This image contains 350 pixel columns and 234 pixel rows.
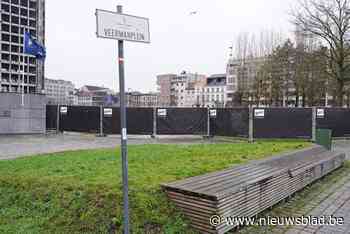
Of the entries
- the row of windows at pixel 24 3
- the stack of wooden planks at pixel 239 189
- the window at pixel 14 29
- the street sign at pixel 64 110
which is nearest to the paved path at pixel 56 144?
the street sign at pixel 64 110

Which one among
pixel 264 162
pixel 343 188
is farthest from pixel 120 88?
pixel 343 188

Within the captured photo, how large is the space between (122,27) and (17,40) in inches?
3758

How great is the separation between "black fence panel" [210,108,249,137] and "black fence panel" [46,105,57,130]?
9.87 m

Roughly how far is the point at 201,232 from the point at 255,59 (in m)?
52.2

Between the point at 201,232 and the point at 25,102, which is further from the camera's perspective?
the point at 25,102

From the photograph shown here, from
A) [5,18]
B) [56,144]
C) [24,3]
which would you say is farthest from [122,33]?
[24,3]

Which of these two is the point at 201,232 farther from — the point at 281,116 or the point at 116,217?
the point at 281,116

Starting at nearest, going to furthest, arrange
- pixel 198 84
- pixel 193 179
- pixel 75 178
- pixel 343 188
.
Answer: pixel 193 179 → pixel 75 178 → pixel 343 188 → pixel 198 84

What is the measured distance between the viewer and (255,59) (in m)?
53.2

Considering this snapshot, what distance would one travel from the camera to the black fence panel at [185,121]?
17.2 meters

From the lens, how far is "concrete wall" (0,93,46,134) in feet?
61.0

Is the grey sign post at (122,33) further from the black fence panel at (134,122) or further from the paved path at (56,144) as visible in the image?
the black fence panel at (134,122)

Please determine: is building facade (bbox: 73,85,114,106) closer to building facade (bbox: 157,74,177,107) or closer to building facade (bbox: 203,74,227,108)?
building facade (bbox: 203,74,227,108)

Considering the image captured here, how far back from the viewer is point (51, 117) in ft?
66.7
